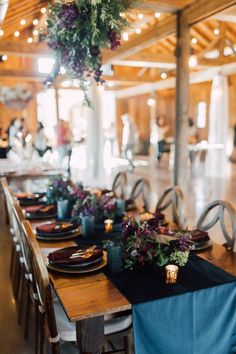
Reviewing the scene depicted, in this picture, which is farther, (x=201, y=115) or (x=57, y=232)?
(x=201, y=115)

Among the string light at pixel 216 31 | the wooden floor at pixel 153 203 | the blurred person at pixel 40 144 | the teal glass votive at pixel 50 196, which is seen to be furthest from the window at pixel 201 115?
the teal glass votive at pixel 50 196

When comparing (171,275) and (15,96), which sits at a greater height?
(15,96)

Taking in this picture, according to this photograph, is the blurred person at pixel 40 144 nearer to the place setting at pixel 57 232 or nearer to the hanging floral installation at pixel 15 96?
the place setting at pixel 57 232

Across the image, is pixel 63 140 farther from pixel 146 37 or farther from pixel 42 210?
pixel 42 210

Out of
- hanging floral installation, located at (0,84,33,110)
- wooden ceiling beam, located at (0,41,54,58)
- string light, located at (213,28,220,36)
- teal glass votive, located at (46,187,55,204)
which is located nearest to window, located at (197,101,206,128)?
string light, located at (213,28,220,36)

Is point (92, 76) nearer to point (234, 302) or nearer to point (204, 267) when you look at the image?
point (204, 267)

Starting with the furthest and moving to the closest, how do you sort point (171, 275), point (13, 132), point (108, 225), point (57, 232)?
point (13, 132)
point (108, 225)
point (57, 232)
point (171, 275)

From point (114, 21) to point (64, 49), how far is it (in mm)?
420

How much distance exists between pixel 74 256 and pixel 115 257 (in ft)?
0.87

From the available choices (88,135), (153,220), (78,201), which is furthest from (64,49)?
(88,135)

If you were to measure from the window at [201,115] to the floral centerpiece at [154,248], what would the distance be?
1227 centimetres

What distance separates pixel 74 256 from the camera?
190cm

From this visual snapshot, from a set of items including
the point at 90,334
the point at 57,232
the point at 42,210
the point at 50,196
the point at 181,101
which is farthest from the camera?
the point at 181,101

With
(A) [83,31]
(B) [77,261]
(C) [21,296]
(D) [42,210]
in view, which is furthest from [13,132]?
(B) [77,261]
